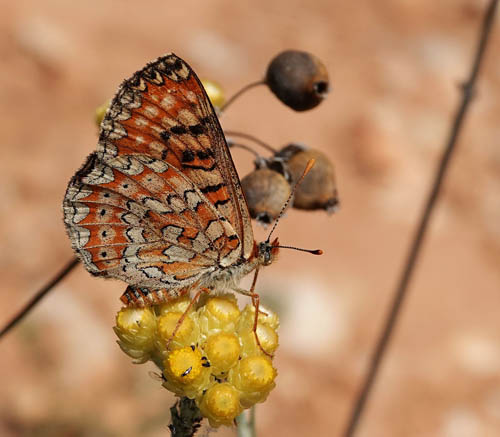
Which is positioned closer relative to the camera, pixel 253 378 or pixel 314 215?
pixel 253 378

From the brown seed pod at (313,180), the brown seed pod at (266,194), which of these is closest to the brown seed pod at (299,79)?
the brown seed pod at (313,180)

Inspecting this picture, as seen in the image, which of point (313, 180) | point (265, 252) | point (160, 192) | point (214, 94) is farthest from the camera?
point (214, 94)

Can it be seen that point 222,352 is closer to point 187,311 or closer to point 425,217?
point 187,311

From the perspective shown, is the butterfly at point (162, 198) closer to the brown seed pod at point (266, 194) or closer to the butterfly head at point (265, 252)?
the butterfly head at point (265, 252)

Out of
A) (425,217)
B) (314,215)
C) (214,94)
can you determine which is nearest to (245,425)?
(425,217)

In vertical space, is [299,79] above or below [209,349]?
above

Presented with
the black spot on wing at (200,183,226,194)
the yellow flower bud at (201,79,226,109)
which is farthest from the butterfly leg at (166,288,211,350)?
the yellow flower bud at (201,79,226,109)

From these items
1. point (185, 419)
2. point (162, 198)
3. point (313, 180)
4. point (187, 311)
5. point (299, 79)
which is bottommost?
point (185, 419)

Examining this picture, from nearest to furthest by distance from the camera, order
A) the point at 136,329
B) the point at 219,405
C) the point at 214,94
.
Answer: the point at 219,405 → the point at 136,329 → the point at 214,94
